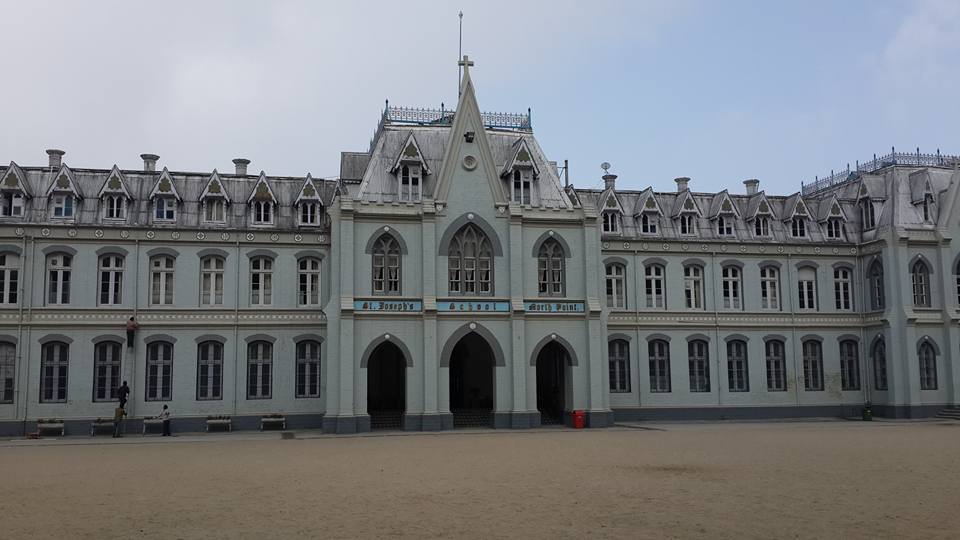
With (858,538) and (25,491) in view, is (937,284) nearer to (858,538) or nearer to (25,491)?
(858,538)

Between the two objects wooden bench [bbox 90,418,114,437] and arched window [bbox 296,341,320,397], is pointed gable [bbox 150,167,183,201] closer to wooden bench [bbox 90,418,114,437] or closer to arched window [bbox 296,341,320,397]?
arched window [bbox 296,341,320,397]

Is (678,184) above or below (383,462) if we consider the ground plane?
above

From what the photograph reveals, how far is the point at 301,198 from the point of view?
42406 mm

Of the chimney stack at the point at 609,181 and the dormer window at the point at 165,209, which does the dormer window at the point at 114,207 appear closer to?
the dormer window at the point at 165,209

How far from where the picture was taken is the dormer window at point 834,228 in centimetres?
4834

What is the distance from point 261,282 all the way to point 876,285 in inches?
1278

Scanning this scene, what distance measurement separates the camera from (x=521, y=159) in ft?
138

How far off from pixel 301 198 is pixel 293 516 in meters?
27.9

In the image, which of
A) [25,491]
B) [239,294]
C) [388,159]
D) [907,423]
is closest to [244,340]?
[239,294]

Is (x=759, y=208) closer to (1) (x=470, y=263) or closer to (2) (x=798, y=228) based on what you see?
(2) (x=798, y=228)

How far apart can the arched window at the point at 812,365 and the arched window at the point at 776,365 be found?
1203 millimetres

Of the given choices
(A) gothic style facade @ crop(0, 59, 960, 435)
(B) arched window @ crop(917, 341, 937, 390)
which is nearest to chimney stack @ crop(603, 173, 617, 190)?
(A) gothic style facade @ crop(0, 59, 960, 435)

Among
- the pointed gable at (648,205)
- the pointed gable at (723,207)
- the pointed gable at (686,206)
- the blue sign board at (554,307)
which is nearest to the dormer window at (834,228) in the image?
the pointed gable at (723,207)

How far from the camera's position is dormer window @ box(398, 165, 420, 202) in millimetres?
40781
